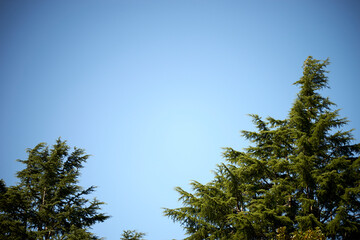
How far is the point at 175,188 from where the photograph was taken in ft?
34.0

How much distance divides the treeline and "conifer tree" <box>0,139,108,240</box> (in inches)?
1.9

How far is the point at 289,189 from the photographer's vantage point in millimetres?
9297

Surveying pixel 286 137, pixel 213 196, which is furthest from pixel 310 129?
pixel 213 196

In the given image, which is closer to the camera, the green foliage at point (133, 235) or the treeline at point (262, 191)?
the treeline at point (262, 191)

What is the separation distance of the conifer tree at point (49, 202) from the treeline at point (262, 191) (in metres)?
0.05

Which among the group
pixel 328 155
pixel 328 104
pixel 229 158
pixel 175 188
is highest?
pixel 328 104

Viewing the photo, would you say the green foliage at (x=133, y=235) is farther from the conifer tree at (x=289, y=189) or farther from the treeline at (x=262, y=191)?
the conifer tree at (x=289, y=189)

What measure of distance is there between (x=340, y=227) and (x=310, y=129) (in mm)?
4379

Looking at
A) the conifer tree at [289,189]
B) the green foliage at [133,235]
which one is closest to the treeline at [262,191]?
the conifer tree at [289,189]

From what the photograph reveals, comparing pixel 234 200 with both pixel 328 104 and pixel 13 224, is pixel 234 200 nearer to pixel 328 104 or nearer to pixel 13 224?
pixel 328 104

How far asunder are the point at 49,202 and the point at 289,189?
12.2 meters

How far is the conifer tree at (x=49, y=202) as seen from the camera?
35.1 feet

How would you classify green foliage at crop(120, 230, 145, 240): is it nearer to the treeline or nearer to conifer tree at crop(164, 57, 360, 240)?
the treeline

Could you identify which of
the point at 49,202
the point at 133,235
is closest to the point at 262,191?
the point at 49,202
